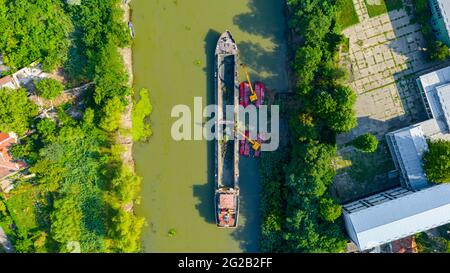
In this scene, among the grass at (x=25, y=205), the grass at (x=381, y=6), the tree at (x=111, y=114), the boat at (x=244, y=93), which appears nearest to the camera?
the tree at (x=111, y=114)

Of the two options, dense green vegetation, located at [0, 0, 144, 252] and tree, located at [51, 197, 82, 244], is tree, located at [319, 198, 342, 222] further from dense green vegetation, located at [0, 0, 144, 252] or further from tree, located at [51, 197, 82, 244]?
tree, located at [51, 197, 82, 244]

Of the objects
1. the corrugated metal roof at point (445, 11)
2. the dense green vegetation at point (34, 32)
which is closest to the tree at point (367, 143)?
the corrugated metal roof at point (445, 11)

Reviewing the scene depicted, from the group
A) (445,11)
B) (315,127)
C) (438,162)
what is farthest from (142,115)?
(445,11)

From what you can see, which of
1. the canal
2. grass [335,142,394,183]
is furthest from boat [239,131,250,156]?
grass [335,142,394,183]

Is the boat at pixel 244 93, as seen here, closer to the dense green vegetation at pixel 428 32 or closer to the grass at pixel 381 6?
the grass at pixel 381 6

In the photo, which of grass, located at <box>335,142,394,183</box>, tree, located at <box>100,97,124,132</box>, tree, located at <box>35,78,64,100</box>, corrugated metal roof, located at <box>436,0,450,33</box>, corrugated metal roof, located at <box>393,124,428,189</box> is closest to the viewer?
corrugated metal roof, located at <box>436,0,450,33</box>

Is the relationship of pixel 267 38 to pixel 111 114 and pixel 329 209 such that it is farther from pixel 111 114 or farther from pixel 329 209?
pixel 329 209
